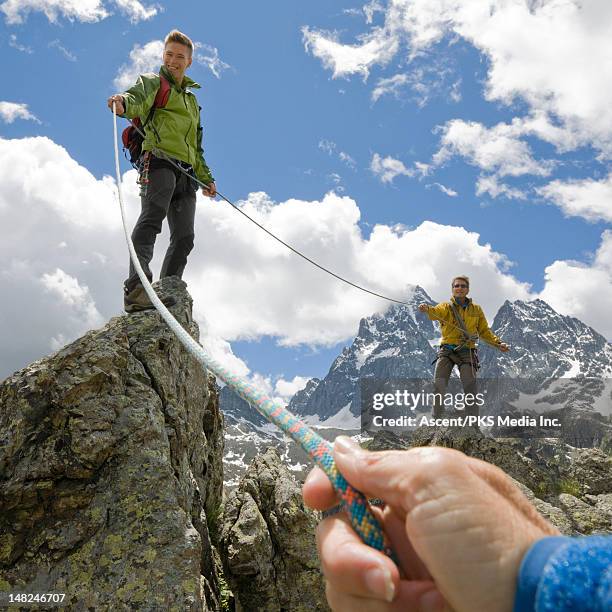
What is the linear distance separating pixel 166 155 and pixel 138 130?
2.05 feet

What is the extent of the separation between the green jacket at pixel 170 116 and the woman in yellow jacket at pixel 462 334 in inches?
332

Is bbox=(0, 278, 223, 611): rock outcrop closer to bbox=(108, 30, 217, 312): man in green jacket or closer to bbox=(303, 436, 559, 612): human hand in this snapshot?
bbox=(108, 30, 217, 312): man in green jacket

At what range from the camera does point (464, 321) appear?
47.2ft

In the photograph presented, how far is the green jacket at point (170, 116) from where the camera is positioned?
8.09 m

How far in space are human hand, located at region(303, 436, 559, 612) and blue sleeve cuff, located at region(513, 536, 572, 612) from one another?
45mm

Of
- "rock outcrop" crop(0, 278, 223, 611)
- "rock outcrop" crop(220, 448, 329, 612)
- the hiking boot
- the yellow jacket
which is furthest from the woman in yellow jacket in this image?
"rock outcrop" crop(0, 278, 223, 611)

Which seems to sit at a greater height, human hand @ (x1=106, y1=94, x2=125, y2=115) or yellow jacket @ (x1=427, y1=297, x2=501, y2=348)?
human hand @ (x1=106, y1=94, x2=125, y2=115)

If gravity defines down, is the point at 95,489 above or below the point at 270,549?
above

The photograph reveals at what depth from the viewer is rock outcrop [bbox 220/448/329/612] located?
953 cm

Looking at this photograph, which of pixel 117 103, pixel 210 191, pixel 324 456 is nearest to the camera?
pixel 324 456

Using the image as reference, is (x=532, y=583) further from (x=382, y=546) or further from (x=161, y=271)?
(x=161, y=271)

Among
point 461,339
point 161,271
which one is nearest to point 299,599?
point 161,271

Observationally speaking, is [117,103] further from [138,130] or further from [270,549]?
[270,549]

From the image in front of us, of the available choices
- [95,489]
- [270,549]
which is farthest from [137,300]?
[270,549]
